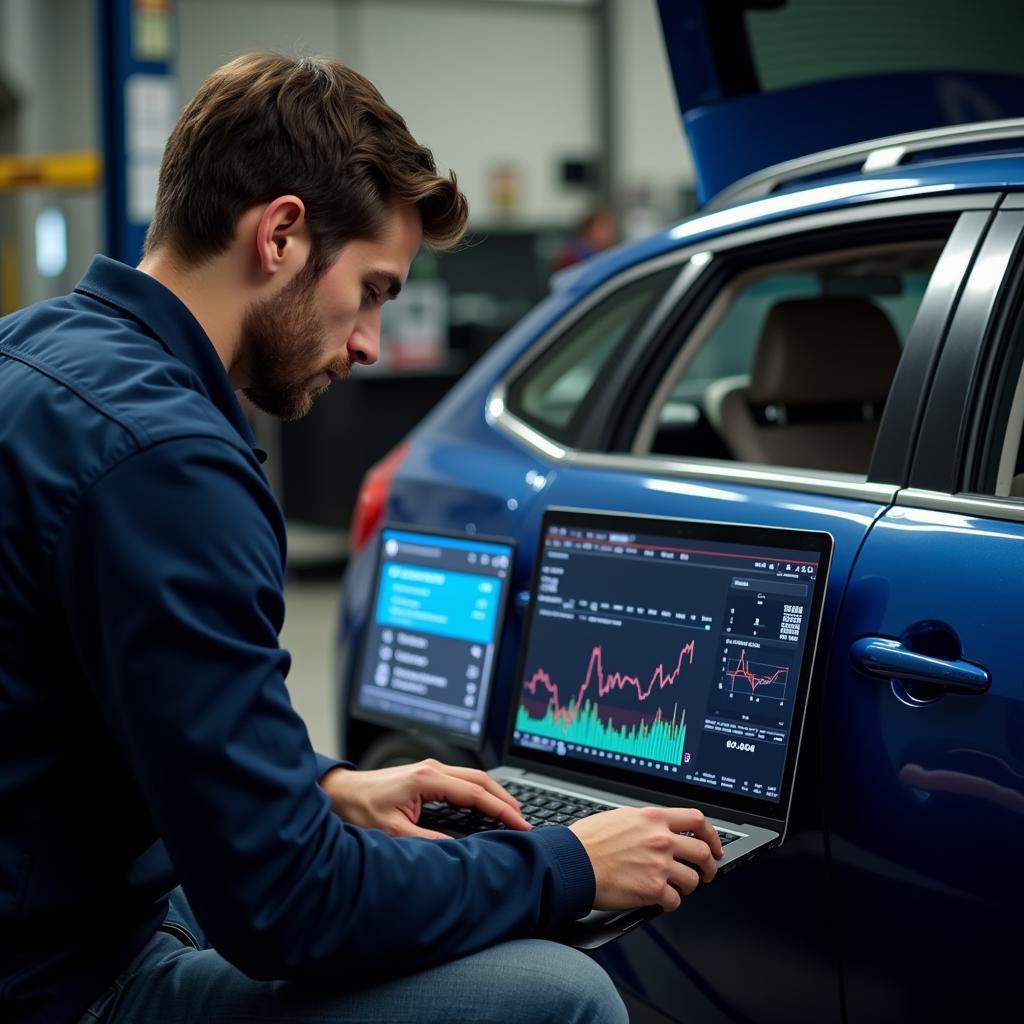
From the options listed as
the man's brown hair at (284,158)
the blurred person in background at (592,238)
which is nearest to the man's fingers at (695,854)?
the man's brown hair at (284,158)

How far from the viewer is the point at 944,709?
1.64 meters

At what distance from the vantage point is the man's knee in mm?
1312

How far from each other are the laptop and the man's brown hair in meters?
0.62

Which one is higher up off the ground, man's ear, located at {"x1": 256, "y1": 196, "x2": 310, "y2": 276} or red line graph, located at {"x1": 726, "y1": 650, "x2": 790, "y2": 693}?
man's ear, located at {"x1": 256, "y1": 196, "x2": 310, "y2": 276}

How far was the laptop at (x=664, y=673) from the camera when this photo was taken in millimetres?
1709

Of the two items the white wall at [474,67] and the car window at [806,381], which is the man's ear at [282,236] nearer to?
the car window at [806,381]

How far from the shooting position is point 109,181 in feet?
15.4

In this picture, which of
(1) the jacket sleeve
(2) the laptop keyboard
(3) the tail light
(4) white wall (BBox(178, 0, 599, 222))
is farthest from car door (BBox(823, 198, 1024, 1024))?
(4) white wall (BBox(178, 0, 599, 222))

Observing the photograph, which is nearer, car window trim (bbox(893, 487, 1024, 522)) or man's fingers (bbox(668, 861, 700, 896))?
man's fingers (bbox(668, 861, 700, 896))

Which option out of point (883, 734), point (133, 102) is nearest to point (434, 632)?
point (883, 734)

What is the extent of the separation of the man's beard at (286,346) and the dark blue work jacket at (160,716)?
6cm

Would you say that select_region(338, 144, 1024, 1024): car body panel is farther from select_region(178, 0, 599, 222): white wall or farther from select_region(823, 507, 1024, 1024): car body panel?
select_region(178, 0, 599, 222): white wall

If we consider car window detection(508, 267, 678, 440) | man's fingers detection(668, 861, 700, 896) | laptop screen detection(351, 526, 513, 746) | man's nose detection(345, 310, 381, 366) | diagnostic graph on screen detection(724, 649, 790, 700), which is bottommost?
laptop screen detection(351, 526, 513, 746)

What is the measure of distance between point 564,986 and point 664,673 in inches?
23.2
